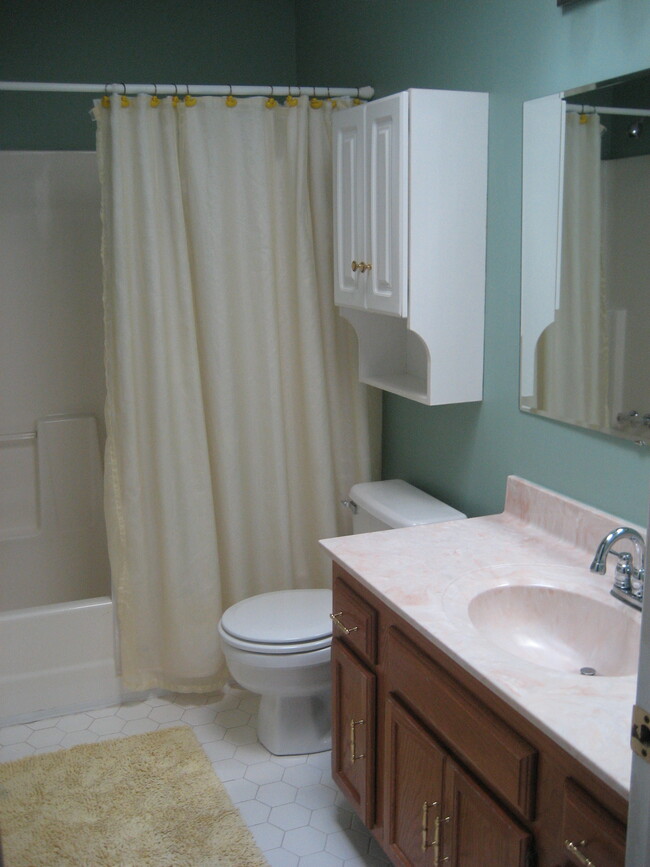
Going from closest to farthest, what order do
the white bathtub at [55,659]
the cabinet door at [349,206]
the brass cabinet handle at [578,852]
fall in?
the brass cabinet handle at [578,852]
the cabinet door at [349,206]
the white bathtub at [55,659]

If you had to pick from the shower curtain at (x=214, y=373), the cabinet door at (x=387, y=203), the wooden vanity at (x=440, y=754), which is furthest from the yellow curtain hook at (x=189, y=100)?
the wooden vanity at (x=440, y=754)

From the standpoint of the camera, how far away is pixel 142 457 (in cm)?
275

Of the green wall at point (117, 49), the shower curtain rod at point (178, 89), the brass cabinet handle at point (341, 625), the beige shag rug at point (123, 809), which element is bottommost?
the beige shag rug at point (123, 809)

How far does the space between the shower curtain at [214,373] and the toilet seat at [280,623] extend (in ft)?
0.89

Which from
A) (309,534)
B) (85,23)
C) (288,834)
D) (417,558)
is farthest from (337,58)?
(288,834)

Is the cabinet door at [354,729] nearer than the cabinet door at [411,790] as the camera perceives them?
No

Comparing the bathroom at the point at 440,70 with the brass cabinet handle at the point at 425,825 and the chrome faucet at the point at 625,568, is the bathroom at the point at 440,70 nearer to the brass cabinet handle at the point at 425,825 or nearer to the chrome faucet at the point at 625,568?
the chrome faucet at the point at 625,568

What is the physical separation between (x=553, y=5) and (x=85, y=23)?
2017 mm

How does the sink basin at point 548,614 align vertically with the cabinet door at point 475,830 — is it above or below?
above

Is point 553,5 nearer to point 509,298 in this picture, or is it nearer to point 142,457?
point 509,298

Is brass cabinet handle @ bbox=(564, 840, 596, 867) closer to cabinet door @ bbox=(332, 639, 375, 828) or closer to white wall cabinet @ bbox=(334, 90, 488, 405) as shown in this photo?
cabinet door @ bbox=(332, 639, 375, 828)

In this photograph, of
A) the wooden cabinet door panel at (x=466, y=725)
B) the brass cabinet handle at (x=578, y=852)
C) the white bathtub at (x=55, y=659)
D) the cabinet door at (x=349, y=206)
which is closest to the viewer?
the brass cabinet handle at (x=578, y=852)

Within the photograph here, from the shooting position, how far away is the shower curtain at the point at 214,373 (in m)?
2.62

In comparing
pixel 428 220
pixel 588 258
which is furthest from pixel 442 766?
pixel 428 220
